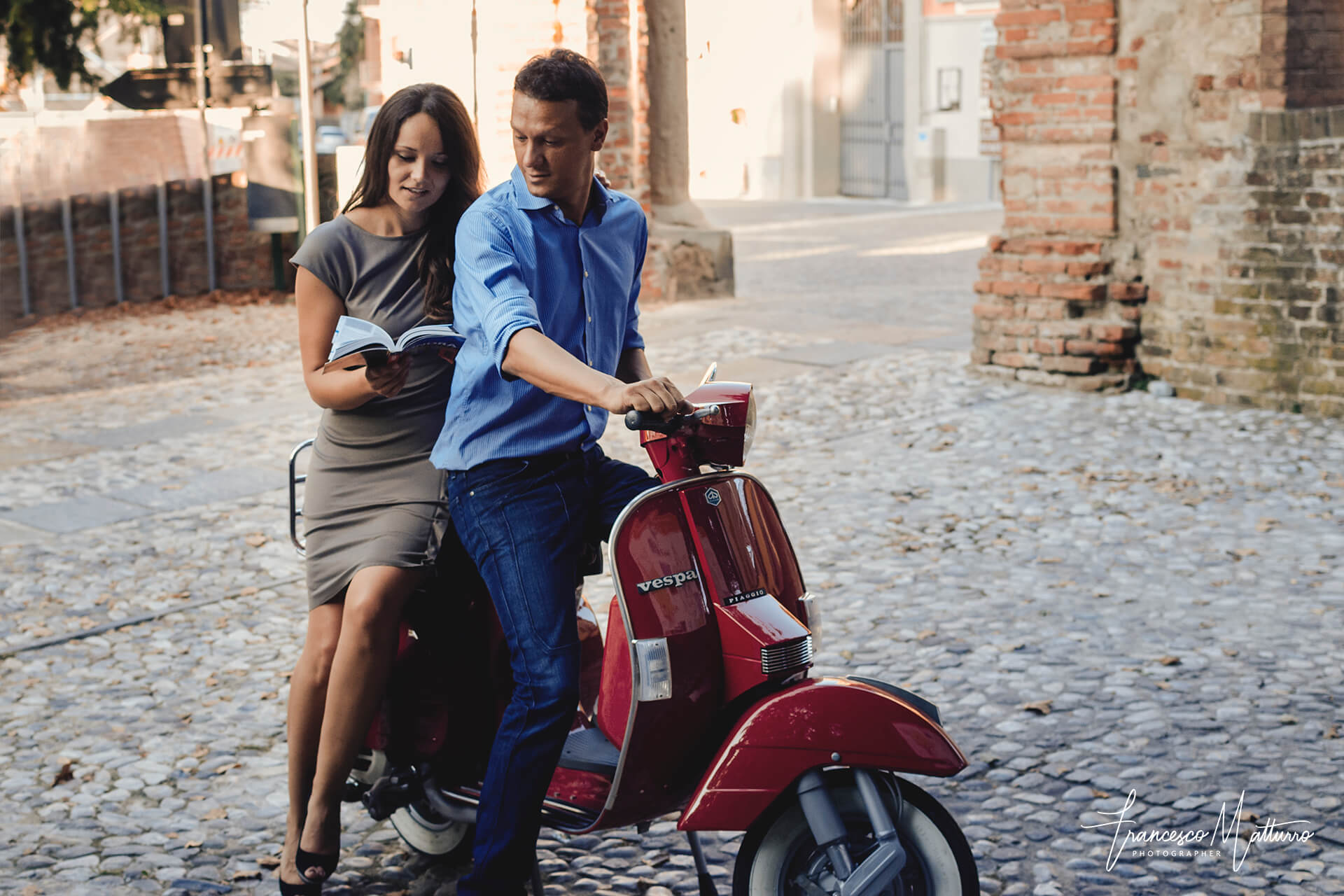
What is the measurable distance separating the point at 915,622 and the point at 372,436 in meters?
2.44

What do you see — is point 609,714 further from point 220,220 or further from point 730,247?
point 220,220

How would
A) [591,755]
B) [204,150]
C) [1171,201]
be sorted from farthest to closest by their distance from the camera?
[204,150], [1171,201], [591,755]

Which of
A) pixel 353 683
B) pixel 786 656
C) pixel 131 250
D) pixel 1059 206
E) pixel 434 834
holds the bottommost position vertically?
pixel 434 834

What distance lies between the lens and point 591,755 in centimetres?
290

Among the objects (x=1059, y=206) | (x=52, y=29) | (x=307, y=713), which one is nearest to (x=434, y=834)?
(x=307, y=713)

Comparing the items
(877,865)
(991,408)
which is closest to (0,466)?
(991,408)

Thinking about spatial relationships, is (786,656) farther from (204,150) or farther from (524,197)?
(204,150)

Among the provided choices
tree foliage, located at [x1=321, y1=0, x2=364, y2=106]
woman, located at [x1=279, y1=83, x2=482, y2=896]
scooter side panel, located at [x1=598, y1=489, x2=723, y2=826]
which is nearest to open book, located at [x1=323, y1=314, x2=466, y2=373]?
woman, located at [x1=279, y1=83, x2=482, y2=896]

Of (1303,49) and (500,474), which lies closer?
(500,474)

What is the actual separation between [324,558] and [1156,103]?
22.7ft

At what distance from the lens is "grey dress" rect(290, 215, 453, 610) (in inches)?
119

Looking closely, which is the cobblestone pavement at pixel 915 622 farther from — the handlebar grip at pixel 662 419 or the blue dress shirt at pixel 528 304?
the handlebar grip at pixel 662 419

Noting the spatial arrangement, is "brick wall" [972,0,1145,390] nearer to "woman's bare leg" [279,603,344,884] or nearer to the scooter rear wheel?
the scooter rear wheel

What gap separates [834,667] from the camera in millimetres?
4473
